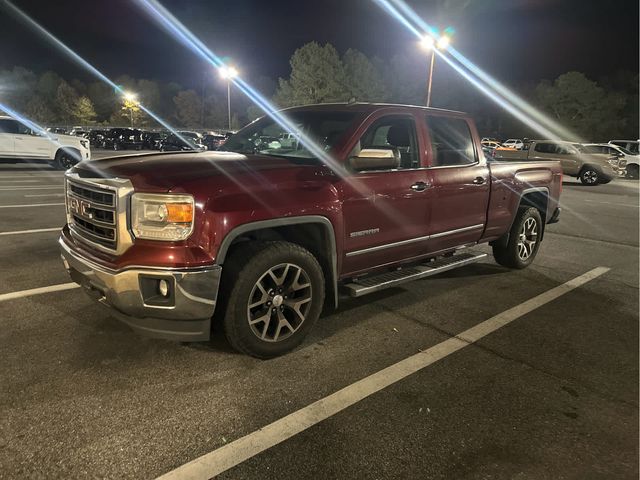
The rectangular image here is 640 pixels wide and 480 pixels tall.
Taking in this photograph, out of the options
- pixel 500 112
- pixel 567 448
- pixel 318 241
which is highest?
pixel 500 112

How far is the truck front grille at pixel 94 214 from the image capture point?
125 inches

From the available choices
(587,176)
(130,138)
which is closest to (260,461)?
(587,176)

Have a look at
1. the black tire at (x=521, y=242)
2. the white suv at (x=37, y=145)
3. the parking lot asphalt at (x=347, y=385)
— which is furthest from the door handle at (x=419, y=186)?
the white suv at (x=37, y=145)

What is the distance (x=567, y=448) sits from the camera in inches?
105

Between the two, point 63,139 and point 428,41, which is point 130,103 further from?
point 428,41

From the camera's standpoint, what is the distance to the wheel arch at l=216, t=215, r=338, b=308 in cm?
340

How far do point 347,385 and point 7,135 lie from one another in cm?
1768

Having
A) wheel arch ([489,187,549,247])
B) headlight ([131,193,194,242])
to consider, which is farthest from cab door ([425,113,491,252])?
headlight ([131,193,194,242])

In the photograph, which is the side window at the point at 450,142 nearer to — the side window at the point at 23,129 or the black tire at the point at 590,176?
the side window at the point at 23,129

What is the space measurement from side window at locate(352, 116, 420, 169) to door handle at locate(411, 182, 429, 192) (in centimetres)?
19

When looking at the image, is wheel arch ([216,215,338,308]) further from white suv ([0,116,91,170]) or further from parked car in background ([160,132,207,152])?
parked car in background ([160,132,207,152])

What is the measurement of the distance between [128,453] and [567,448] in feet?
7.75

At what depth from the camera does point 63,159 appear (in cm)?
1748

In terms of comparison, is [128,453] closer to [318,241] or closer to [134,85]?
[318,241]
